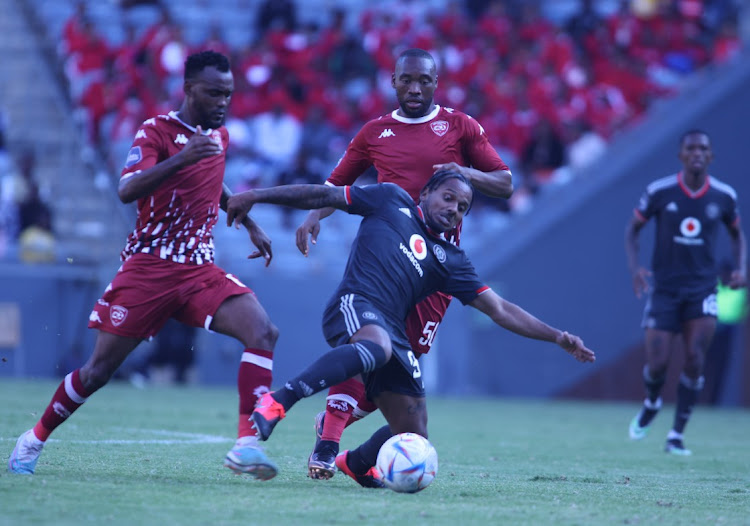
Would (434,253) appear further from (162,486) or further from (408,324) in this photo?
(162,486)

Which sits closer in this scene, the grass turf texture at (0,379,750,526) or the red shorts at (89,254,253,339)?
the grass turf texture at (0,379,750,526)

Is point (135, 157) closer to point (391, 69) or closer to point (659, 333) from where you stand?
point (659, 333)

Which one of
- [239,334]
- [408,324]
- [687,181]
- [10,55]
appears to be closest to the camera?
[239,334]

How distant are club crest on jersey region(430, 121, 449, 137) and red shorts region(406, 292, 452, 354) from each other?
0.98 meters

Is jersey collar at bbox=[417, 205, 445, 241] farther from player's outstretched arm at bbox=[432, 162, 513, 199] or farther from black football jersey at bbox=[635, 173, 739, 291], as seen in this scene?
black football jersey at bbox=[635, 173, 739, 291]

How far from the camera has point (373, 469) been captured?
6.33 meters

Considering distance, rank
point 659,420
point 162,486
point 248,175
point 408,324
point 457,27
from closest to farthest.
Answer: point 162,486 → point 408,324 → point 659,420 → point 248,175 → point 457,27

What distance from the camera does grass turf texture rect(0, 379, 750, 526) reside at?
4.99 m

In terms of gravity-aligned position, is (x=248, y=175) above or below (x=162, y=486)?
above

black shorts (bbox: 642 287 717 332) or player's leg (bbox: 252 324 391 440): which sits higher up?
black shorts (bbox: 642 287 717 332)

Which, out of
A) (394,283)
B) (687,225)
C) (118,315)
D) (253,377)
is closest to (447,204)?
(394,283)

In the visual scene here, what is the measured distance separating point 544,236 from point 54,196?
307 inches

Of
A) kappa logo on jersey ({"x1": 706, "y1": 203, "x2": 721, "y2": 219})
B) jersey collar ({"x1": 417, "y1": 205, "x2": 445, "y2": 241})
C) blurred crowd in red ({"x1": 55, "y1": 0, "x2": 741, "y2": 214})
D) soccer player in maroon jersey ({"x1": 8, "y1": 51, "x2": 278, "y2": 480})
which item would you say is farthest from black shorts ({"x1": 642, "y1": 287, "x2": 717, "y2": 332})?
blurred crowd in red ({"x1": 55, "y1": 0, "x2": 741, "y2": 214})

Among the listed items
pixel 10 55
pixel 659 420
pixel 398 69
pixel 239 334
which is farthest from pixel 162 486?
pixel 10 55
